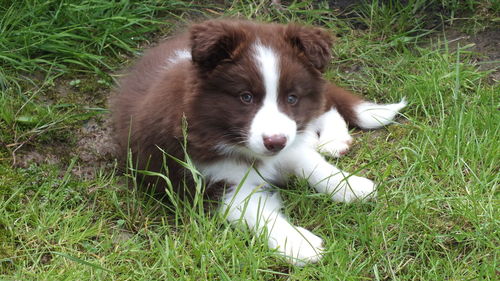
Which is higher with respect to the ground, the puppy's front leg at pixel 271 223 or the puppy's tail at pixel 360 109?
the puppy's tail at pixel 360 109

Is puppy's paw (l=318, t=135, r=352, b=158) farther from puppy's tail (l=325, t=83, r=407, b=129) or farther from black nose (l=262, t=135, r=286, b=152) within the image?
black nose (l=262, t=135, r=286, b=152)

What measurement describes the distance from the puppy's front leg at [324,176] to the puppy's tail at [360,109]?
0.62 meters

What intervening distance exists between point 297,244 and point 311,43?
104 centimetres

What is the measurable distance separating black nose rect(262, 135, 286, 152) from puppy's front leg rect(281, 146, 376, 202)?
0.56 m

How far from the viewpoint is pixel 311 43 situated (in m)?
3.73

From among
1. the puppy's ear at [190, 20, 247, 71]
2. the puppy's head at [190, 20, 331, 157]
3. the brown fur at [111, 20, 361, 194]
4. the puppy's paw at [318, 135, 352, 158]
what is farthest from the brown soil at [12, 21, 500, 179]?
the puppy's ear at [190, 20, 247, 71]

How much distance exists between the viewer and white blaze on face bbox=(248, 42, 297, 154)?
140 inches

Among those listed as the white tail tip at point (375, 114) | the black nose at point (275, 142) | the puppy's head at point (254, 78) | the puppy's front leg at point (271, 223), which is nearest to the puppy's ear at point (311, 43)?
the puppy's head at point (254, 78)

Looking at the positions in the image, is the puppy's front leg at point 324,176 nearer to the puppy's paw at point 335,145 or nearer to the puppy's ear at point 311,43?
the puppy's paw at point 335,145

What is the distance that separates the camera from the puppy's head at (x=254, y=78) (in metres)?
3.58

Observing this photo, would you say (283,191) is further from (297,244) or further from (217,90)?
(217,90)

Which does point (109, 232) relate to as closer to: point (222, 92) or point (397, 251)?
point (222, 92)

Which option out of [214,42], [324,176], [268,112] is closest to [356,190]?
[324,176]

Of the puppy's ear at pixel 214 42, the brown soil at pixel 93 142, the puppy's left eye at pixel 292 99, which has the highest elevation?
the puppy's ear at pixel 214 42
